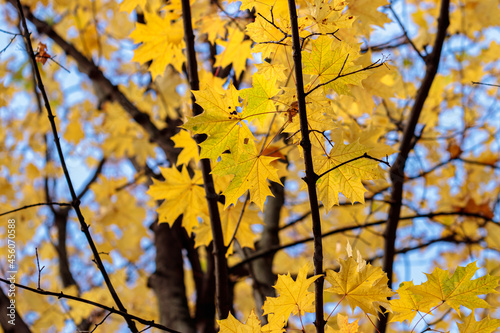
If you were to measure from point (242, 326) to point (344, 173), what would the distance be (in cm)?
53

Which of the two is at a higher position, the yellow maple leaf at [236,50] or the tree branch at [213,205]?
the yellow maple leaf at [236,50]

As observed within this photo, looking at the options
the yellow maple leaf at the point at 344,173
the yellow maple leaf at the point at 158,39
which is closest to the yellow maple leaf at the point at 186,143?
the yellow maple leaf at the point at 158,39

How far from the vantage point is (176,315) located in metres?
2.43

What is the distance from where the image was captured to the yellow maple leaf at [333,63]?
1029mm

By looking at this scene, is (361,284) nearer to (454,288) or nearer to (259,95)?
(454,288)

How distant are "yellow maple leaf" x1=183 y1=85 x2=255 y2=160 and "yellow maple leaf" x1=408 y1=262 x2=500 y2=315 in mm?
639

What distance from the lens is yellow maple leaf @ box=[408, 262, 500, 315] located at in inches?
42.5

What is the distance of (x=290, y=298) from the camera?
1119 mm

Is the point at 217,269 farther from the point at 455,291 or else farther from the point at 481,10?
the point at 481,10

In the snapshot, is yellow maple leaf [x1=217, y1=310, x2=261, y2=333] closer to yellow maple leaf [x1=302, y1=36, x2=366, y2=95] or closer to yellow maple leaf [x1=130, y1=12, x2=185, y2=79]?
yellow maple leaf [x1=302, y1=36, x2=366, y2=95]

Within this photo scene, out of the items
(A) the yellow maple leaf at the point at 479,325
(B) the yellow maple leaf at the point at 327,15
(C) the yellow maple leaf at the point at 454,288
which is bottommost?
(A) the yellow maple leaf at the point at 479,325

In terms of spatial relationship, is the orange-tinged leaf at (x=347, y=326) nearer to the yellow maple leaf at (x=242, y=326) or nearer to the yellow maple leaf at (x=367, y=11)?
the yellow maple leaf at (x=242, y=326)

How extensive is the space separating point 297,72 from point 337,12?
1.06 ft

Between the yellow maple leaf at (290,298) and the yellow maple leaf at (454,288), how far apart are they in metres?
0.30
